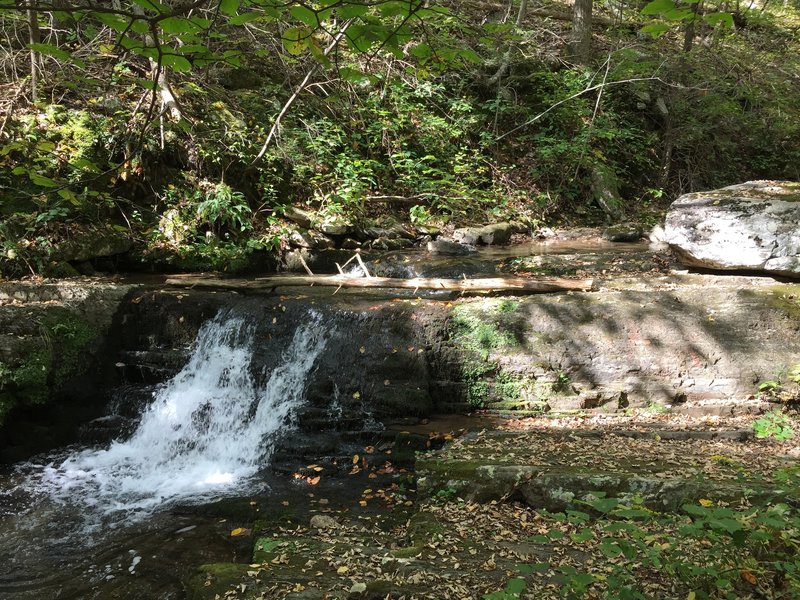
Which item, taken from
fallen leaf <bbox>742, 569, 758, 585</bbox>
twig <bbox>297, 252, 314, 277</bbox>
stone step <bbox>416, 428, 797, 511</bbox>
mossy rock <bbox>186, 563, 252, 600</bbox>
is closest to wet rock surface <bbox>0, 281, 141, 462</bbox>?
twig <bbox>297, 252, 314, 277</bbox>

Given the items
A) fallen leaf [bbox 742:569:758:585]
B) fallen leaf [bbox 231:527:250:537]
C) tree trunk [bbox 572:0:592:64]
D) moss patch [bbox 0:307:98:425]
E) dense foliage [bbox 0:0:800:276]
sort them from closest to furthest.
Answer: fallen leaf [bbox 742:569:758:585], fallen leaf [bbox 231:527:250:537], moss patch [bbox 0:307:98:425], dense foliage [bbox 0:0:800:276], tree trunk [bbox 572:0:592:64]

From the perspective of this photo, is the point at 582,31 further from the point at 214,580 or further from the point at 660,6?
the point at 214,580

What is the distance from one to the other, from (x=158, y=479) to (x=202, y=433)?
0.73 metres

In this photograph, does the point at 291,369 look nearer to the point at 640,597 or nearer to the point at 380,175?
the point at 640,597

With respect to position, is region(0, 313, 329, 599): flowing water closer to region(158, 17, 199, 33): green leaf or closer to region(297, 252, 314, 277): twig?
region(297, 252, 314, 277): twig

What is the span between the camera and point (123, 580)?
385 cm

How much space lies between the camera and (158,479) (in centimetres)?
554

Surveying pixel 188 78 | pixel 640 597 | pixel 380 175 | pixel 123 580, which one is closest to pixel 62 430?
pixel 123 580

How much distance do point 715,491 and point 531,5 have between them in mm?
18083

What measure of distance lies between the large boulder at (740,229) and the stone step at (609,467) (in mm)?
2636

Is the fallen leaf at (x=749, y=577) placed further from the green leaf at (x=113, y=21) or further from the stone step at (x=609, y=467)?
the green leaf at (x=113, y=21)

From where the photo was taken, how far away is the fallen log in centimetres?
705

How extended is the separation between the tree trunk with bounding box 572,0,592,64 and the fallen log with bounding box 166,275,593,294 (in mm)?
9683

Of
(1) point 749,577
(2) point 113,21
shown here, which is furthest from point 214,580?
(2) point 113,21
